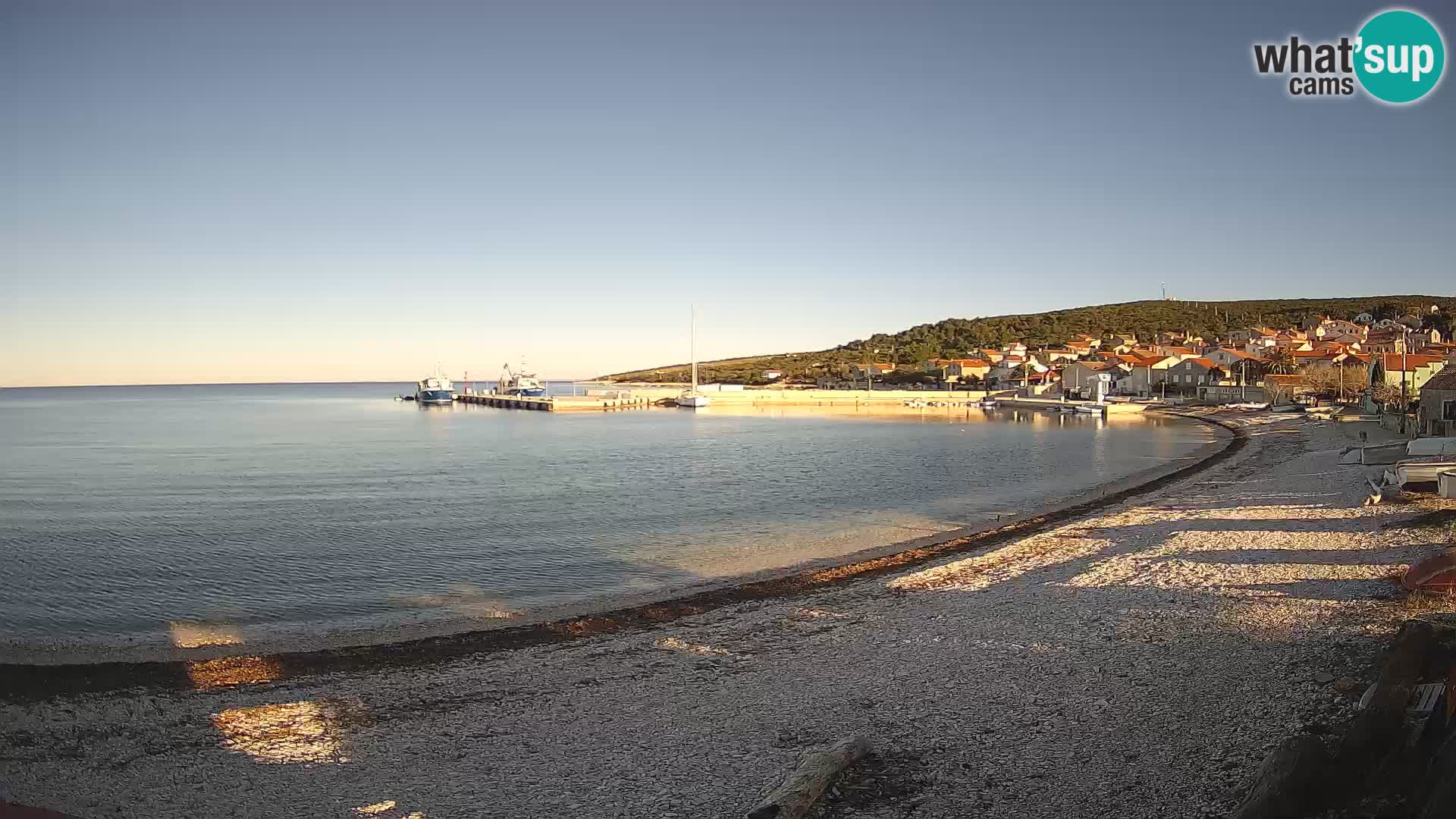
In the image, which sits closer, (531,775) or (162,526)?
(531,775)

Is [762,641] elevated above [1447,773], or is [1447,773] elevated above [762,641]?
[1447,773]

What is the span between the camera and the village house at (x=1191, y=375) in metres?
89.2

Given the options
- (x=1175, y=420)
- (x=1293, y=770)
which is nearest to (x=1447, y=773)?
(x=1293, y=770)

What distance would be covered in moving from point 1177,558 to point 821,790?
10.2m

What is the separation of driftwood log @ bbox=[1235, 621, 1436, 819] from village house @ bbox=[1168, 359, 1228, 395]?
91788 millimetres

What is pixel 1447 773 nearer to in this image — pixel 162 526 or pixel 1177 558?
pixel 1177 558

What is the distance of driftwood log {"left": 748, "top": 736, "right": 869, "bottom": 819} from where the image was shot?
233 inches

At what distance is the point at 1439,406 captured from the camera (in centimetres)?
2844

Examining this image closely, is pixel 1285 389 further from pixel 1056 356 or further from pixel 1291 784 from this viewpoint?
pixel 1291 784

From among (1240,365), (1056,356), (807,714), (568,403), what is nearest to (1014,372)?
(1056,356)

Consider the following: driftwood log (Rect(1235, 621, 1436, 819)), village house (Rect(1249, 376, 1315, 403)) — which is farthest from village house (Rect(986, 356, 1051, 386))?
driftwood log (Rect(1235, 621, 1436, 819))

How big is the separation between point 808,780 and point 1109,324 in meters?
185

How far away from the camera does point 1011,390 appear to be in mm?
105250

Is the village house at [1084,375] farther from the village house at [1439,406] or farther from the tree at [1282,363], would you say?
the village house at [1439,406]
